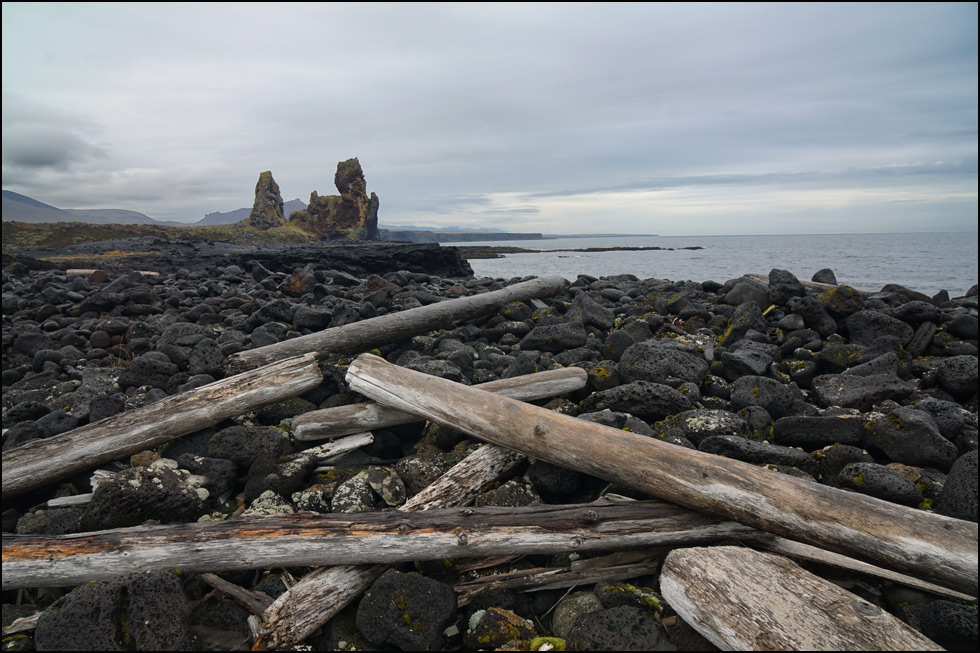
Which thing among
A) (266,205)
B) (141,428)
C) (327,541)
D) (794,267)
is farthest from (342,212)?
(327,541)

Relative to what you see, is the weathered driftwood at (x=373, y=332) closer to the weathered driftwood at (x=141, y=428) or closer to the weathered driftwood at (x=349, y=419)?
the weathered driftwood at (x=141, y=428)

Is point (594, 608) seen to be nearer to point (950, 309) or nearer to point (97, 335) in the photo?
point (97, 335)

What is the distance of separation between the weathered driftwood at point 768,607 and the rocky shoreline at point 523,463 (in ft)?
0.83

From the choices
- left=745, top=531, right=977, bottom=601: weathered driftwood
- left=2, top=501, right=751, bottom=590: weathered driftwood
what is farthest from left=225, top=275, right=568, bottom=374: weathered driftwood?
left=745, top=531, right=977, bottom=601: weathered driftwood

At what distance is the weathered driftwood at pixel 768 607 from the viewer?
2.26 m

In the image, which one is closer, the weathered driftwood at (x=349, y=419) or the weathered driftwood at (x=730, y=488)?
the weathered driftwood at (x=730, y=488)

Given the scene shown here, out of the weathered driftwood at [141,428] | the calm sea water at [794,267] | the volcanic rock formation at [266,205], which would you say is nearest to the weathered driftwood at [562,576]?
the weathered driftwood at [141,428]

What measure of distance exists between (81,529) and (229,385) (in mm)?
1791

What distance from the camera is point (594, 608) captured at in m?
3.00

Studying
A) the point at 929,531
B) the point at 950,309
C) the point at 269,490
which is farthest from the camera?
the point at 950,309

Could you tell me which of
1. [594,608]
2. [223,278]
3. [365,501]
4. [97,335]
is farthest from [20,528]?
[223,278]

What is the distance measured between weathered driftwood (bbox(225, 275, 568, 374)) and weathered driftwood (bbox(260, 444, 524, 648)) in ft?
11.0

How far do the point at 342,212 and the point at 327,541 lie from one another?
113 metres

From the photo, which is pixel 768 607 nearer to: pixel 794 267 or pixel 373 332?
pixel 373 332
